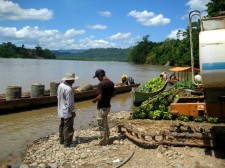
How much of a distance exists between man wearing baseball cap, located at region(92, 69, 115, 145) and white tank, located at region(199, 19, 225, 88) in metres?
3.26

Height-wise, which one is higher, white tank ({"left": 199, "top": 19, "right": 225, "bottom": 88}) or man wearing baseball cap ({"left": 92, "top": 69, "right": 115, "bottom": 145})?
white tank ({"left": 199, "top": 19, "right": 225, "bottom": 88})

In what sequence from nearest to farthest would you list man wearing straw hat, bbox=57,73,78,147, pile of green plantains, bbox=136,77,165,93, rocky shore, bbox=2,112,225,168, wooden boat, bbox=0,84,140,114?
rocky shore, bbox=2,112,225,168, man wearing straw hat, bbox=57,73,78,147, wooden boat, bbox=0,84,140,114, pile of green plantains, bbox=136,77,165,93

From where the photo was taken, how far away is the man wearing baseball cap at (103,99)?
8125 mm

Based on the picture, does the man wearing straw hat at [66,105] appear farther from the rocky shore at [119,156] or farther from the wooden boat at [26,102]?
the wooden boat at [26,102]

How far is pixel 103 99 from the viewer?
27.0ft

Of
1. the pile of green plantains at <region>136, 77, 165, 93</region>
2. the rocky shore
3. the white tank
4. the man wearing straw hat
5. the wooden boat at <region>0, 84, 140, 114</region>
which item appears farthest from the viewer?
the pile of green plantains at <region>136, 77, 165, 93</region>

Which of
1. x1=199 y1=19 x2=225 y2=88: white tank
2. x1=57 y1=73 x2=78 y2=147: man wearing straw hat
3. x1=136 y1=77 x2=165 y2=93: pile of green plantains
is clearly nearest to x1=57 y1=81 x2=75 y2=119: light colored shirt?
x1=57 y1=73 x2=78 y2=147: man wearing straw hat

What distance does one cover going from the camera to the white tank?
5.19 metres

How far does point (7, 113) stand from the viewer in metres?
16.1

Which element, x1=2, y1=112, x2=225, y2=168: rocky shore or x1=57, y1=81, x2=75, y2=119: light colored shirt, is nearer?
x1=2, y1=112, x2=225, y2=168: rocky shore

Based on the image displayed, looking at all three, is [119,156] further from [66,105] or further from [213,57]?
[213,57]

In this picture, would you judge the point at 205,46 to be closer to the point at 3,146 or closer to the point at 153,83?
the point at 3,146

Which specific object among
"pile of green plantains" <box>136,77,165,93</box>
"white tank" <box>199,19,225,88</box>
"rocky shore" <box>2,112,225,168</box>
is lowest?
"rocky shore" <box>2,112,225,168</box>

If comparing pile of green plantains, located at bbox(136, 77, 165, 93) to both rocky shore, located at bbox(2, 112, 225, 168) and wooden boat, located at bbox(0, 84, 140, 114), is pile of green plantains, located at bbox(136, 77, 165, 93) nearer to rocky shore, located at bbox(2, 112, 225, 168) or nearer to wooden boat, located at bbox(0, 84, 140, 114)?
wooden boat, located at bbox(0, 84, 140, 114)
